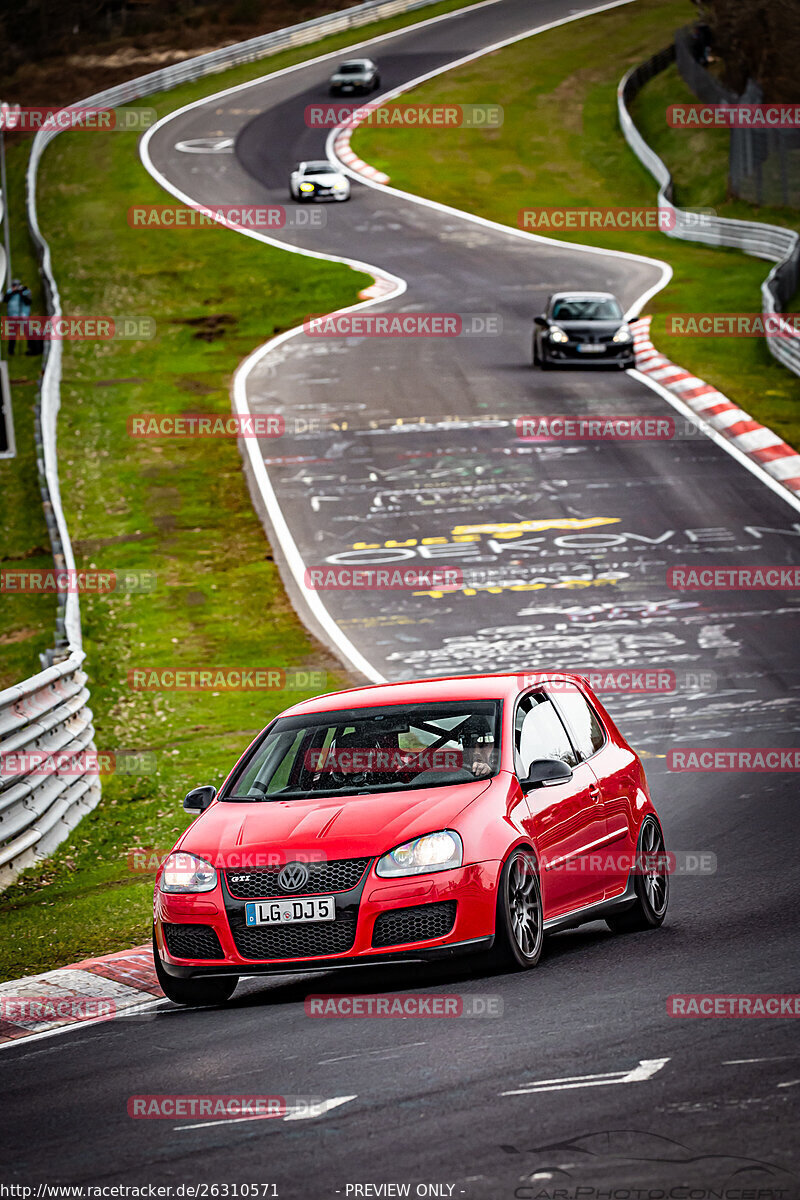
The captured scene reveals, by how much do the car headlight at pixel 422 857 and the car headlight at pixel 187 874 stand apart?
0.88 meters

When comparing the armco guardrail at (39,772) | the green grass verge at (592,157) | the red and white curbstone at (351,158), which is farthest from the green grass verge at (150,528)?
the green grass verge at (592,157)

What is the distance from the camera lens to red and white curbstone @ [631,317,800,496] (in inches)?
1113

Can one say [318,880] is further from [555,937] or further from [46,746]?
[46,746]

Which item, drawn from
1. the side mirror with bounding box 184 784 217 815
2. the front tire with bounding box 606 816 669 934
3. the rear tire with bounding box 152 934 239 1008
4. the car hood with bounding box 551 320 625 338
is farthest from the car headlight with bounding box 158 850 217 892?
the car hood with bounding box 551 320 625 338

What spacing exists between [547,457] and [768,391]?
610 cm

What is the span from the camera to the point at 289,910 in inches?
326

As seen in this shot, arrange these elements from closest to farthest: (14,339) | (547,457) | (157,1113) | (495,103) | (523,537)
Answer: (157,1113) < (523,537) < (547,457) < (14,339) < (495,103)

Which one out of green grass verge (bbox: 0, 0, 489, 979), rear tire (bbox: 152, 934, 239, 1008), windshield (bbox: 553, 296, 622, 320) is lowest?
green grass verge (bbox: 0, 0, 489, 979)

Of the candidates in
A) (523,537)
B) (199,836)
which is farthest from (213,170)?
(199,836)

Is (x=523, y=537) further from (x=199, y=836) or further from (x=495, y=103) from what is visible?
(x=495, y=103)

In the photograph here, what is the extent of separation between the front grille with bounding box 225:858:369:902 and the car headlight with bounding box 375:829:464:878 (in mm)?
115

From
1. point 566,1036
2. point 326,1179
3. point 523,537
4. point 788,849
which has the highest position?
point 326,1179

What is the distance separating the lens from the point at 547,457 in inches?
1175

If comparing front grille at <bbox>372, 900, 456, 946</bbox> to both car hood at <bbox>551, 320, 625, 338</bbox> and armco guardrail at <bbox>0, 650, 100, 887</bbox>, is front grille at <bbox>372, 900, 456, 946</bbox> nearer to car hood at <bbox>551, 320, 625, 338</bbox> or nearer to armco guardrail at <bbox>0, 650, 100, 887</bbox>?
armco guardrail at <bbox>0, 650, 100, 887</bbox>
